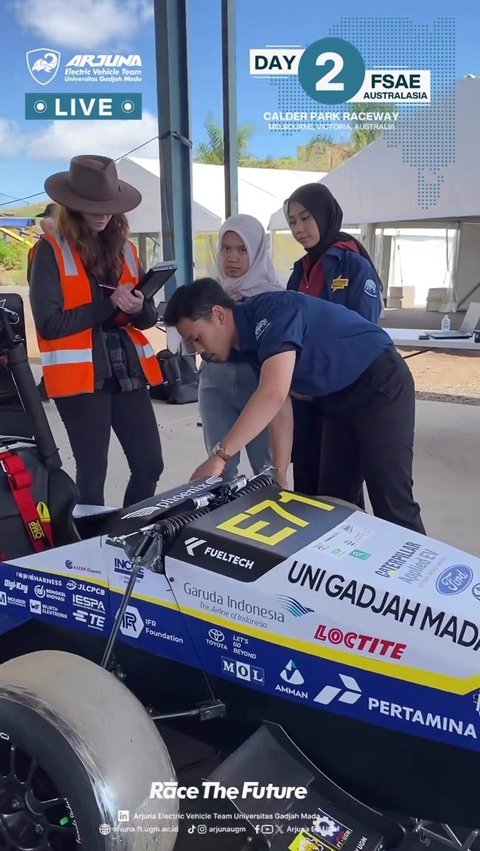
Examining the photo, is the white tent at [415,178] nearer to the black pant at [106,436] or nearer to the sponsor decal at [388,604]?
the black pant at [106,436]

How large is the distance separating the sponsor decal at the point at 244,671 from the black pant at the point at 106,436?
1451mm

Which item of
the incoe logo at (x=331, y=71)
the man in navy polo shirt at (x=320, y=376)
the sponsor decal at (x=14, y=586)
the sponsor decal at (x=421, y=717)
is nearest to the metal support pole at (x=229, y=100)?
the incoe logo at (x=331, y=71)

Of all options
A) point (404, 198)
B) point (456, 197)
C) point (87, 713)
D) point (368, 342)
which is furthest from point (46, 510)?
point (404, 198)

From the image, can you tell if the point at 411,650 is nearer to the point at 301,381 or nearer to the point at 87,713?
the point at 87,713

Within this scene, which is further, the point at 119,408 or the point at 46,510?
the point at 119,408

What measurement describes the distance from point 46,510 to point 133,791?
0.96 meters

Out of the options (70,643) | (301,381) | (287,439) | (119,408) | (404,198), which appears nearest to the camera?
(70,643)

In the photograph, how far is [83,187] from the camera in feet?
9.30

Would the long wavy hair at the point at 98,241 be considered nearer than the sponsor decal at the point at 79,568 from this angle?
No

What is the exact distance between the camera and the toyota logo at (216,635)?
166 cm

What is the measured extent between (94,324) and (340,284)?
1.01m

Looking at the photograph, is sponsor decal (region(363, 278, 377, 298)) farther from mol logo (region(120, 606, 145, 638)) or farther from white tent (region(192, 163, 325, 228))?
white tent (region(192, 163, 325, 228))

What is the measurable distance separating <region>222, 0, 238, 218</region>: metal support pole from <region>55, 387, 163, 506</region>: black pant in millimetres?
5087

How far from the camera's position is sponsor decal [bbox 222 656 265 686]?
5.36 ft
